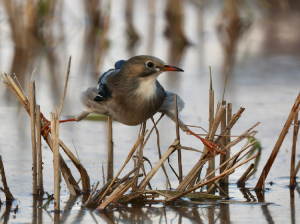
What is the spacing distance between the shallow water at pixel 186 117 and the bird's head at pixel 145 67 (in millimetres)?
730

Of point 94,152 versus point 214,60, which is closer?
point 94,152

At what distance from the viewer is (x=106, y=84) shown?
11.3 ft

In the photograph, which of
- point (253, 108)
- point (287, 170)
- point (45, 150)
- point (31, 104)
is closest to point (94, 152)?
point (45, 150)

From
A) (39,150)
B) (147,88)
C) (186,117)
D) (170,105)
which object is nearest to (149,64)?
(147,88)

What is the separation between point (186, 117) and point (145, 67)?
1.93 metres

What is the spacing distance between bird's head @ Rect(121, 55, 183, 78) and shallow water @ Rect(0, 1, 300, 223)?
730 mm

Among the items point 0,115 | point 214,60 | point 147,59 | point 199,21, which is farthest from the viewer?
point 199,21

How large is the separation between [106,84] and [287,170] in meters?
1.39

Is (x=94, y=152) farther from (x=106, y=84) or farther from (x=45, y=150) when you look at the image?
(x=106, y=84)

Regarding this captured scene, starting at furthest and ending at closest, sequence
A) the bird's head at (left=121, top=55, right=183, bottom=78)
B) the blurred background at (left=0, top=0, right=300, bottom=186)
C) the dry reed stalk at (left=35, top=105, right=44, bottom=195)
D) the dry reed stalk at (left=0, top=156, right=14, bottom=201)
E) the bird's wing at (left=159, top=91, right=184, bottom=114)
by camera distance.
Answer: the blurred background at (left=0, top=0, right=300, bottom=186) < the bird's wing at (left=159, top=91, right=184, bottom=114) < the bird's head at (left=121, top=55, right=183, bottom=78) < the dry reed stalk at (left=35, top=105, right=44, bottom=195) < the dry reed stalk at (left=0, top=156, right=14, bottom=201)

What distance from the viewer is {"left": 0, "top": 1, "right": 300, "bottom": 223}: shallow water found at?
2.80 metres

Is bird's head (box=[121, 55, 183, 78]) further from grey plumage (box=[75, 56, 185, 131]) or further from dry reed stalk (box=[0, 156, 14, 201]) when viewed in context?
dry reed stalk (box=[0, 156, 14, 201])

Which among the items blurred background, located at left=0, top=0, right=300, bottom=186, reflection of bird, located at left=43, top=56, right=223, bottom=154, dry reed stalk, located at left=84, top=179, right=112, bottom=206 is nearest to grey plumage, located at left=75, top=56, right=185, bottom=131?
reflection of bird, located at left=43, top=56, right=223, bottom=154

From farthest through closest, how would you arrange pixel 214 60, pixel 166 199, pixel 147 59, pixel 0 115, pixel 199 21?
pixel 199 21, pixel 214 60, pixel 0 115, pixel 147 59, pixel 166 199
